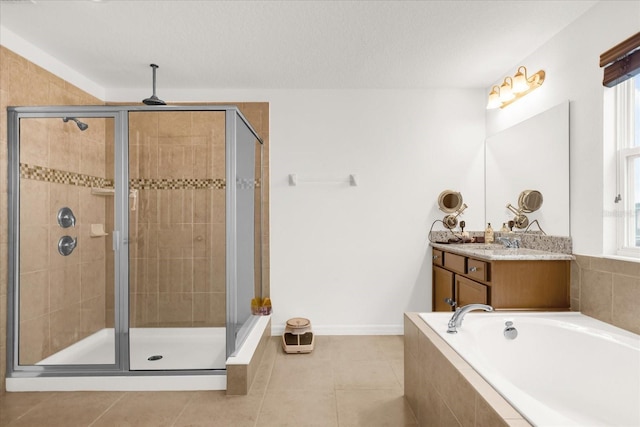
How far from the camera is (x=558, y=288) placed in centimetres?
207

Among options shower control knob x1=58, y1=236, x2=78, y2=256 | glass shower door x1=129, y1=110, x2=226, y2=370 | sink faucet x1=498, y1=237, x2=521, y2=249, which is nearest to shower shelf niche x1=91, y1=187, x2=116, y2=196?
glass shower door x1=129, y1=110, x2=226, y2=370

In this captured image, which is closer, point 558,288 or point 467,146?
point 558,288

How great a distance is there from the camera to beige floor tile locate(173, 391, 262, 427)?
69.9 inches

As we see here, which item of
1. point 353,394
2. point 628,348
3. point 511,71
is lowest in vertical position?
point 353,394

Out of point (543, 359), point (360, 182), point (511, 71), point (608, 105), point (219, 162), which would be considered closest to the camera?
point (543, 359)

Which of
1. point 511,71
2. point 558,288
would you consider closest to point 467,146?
point 511,71

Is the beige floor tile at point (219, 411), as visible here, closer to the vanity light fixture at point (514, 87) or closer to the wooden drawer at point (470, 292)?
the wooden drawer at point (470, 292)

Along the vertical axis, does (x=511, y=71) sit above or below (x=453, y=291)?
above

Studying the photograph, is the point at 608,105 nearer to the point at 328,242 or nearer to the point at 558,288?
the point at 558,288

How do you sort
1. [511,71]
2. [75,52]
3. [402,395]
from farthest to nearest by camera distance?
1. [511,71]
2. [75,52]
3. [402,395]

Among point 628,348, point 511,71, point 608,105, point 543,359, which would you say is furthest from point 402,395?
point 511,71

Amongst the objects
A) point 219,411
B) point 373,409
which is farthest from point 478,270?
point 219,411

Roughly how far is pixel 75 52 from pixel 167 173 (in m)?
1.14

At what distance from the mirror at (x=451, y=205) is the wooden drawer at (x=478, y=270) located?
0.84 meters
